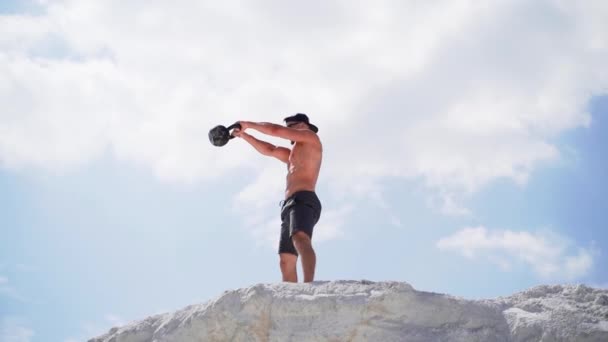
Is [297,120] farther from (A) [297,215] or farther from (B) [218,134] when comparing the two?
(A) [297,215]

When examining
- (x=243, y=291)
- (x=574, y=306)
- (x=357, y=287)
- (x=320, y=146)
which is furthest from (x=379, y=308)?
(x=320, y=146)

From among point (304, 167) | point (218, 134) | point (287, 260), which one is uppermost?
point (218, 134)

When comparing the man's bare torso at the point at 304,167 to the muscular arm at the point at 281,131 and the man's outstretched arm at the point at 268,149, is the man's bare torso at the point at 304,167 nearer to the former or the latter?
the muscular arm at the point at 281,131

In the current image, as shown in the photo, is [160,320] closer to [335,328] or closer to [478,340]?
[335,328]

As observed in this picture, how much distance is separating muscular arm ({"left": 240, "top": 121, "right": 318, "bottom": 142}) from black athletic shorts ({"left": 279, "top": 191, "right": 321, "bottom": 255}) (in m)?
0.51

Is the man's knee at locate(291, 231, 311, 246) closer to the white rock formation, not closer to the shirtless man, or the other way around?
the shirtless man

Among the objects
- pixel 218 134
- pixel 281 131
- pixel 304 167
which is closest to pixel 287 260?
pixel 304 167

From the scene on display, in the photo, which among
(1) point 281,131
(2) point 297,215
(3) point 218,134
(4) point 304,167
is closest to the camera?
(1) point 281,131

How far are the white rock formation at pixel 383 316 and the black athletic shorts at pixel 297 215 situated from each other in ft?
4.43

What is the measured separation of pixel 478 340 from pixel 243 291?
4.92ft

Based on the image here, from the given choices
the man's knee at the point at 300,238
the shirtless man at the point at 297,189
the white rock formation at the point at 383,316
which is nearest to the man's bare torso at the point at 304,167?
the shirtless man at the point at 297,189

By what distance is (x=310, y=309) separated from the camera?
3.69 metres

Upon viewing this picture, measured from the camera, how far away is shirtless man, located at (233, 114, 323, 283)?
5.21 meters

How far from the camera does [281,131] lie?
514 cm
